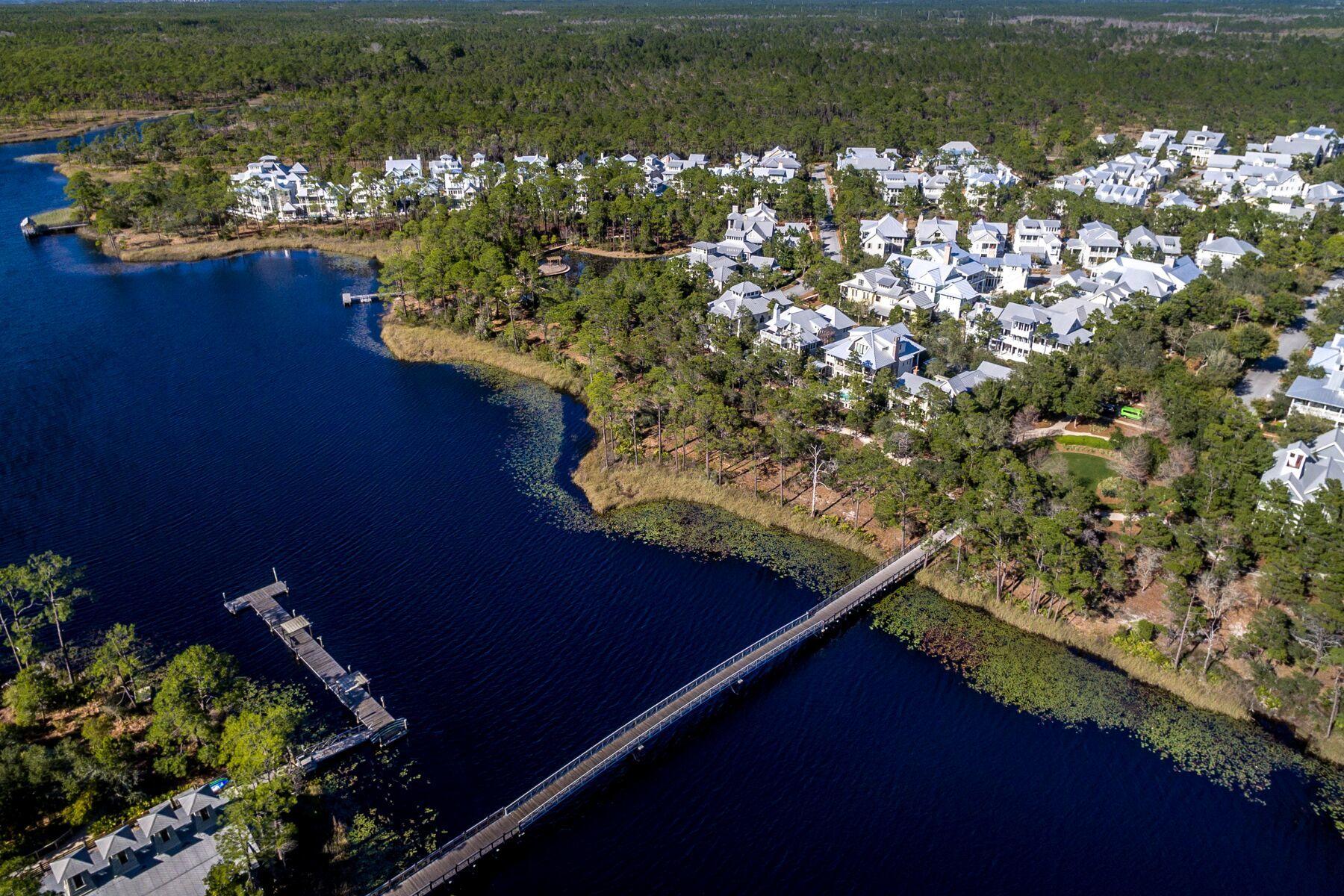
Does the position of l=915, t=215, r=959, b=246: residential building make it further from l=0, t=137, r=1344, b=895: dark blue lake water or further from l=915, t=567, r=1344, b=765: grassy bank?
l=915, t=567, r=1344, b=765: grassy bank

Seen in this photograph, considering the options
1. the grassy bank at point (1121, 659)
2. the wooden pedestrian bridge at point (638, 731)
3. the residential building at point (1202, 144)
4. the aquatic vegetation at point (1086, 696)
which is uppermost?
the residential building at point (1202, 144)

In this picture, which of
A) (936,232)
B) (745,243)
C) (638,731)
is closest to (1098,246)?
(936,232)

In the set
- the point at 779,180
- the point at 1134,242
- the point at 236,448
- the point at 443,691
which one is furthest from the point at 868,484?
the point at 779,180

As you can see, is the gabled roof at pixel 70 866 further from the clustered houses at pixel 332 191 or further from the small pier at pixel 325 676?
the clustered houses at pixel 332 191

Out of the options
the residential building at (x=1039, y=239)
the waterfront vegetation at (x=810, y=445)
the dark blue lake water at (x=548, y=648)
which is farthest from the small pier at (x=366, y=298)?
the residential building at (x=1039, y=239)

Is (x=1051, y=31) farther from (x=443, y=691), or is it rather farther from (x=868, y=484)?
(x=443, y=691)

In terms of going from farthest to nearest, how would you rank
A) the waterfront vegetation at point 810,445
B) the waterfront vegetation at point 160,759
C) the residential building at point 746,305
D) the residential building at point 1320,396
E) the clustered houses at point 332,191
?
the clustered houses at point 332,191
the residential building at point 746,305
the residential building at point 1320,396
the waterfront vegetation at point 810,445
the waterfront vegetation at point 160,759
